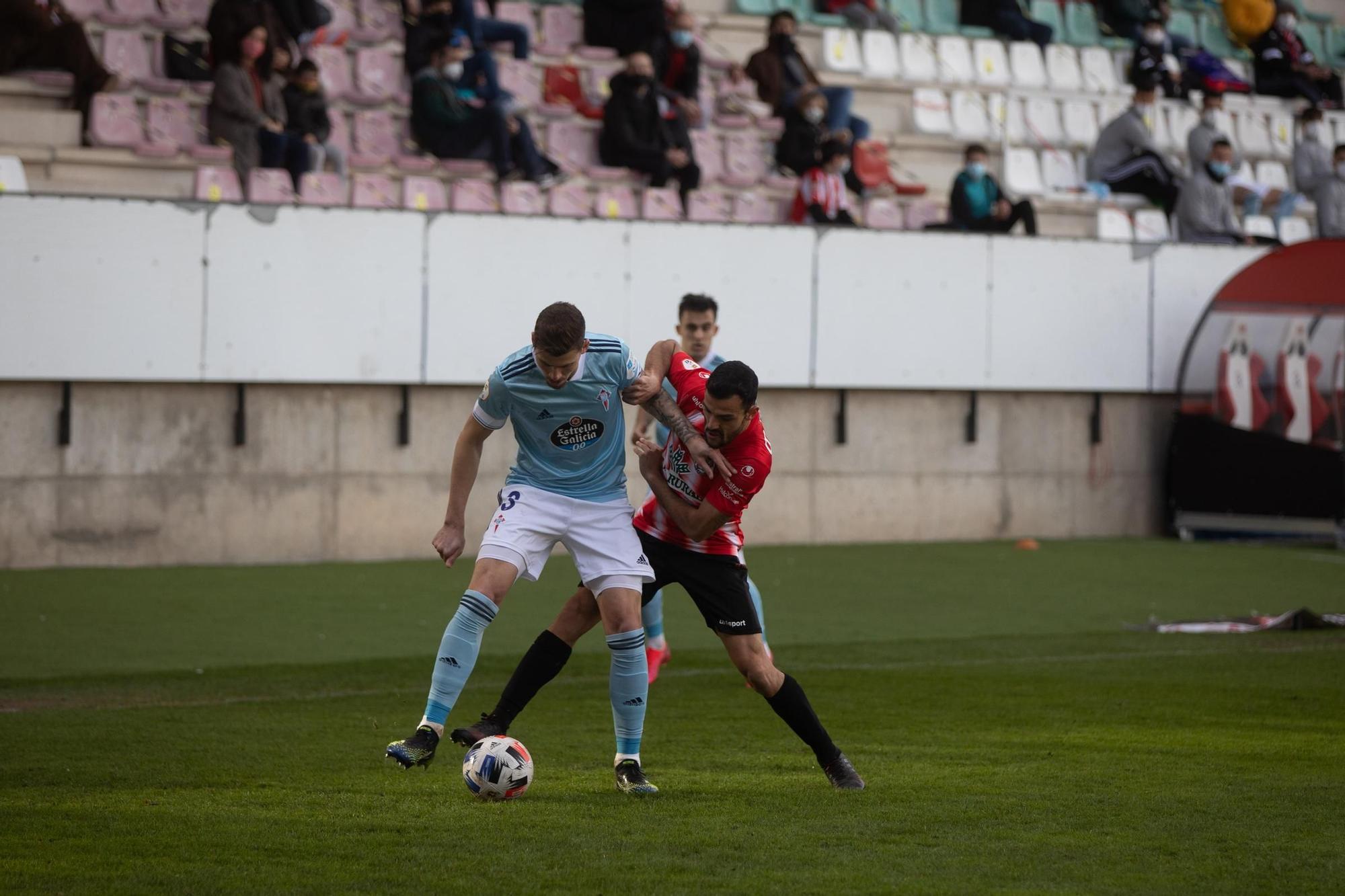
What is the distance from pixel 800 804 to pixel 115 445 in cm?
1041

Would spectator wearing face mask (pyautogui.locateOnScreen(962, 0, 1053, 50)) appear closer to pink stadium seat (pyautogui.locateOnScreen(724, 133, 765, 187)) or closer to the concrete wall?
pink stadium seat (pyautogui.locateOnScreen(724, 133, 765, 187))

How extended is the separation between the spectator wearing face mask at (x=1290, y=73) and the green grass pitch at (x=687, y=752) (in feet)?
49.2

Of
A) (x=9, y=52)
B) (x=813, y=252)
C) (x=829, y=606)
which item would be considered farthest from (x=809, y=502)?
(x=9, y=52)

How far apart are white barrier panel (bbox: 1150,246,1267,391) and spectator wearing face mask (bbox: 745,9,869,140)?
13.0 ft

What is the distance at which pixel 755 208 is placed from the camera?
19328 millimetres

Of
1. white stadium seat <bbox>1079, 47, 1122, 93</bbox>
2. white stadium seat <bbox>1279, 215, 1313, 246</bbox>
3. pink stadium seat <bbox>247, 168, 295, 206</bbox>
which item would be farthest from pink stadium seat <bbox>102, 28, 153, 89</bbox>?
white stadium seat <bbox>1279, 215, 1313, 246</bbox>

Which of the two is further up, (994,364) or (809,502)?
(994,364)

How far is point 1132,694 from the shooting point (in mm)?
9211

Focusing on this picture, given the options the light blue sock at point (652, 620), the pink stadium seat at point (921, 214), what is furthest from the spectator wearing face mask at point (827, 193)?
the light blue sock at point (652, 620)

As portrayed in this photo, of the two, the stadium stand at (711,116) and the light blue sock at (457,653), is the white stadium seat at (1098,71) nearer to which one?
the stadium stand at (711,116)

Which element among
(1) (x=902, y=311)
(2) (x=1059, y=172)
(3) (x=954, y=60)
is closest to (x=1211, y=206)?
(2) (x=1059, y=172)

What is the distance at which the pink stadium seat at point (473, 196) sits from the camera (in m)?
17.5

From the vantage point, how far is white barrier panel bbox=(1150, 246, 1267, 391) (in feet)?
65.9

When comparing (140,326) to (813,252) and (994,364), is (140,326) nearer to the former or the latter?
(813,252)
